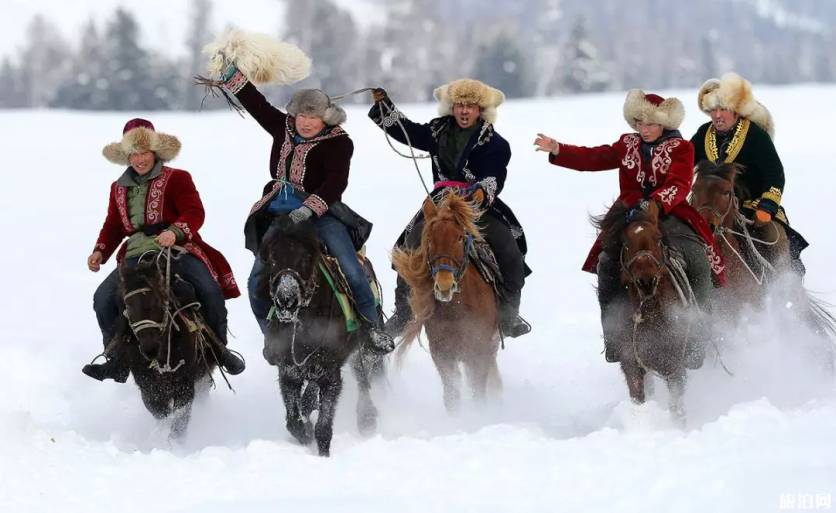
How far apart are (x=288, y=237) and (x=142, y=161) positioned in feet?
5.49

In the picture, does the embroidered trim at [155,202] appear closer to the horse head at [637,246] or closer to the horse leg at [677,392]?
the horse head at [637,246]

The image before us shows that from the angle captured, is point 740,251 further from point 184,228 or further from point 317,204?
point 184,228

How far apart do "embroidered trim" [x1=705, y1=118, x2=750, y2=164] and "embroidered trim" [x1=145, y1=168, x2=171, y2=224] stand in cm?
451

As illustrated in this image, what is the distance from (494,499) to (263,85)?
3922mm

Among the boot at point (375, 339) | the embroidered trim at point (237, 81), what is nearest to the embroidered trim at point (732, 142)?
the boot at point (375, 339)

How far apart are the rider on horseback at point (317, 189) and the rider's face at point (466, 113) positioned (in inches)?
42.2

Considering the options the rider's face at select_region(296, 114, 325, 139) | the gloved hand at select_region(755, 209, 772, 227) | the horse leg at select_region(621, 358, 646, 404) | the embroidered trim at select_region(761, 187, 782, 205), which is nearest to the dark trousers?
the rider's face at select_region(296, 114, 325, 139)

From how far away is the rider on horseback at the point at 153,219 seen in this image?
795 centimetres

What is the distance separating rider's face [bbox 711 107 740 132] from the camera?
374 inches

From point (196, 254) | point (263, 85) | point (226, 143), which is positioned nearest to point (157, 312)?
point (196, 254)

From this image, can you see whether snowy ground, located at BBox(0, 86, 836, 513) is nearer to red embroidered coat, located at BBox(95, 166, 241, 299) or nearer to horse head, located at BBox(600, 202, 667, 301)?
horse head, located at BBox(600, 202, 667, 301)

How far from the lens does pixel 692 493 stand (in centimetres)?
567

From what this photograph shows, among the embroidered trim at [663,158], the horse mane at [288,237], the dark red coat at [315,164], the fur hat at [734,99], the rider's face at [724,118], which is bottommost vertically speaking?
the horse mane at [288,237]

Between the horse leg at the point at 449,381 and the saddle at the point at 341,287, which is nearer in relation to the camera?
the saddle at the point at 341,287
